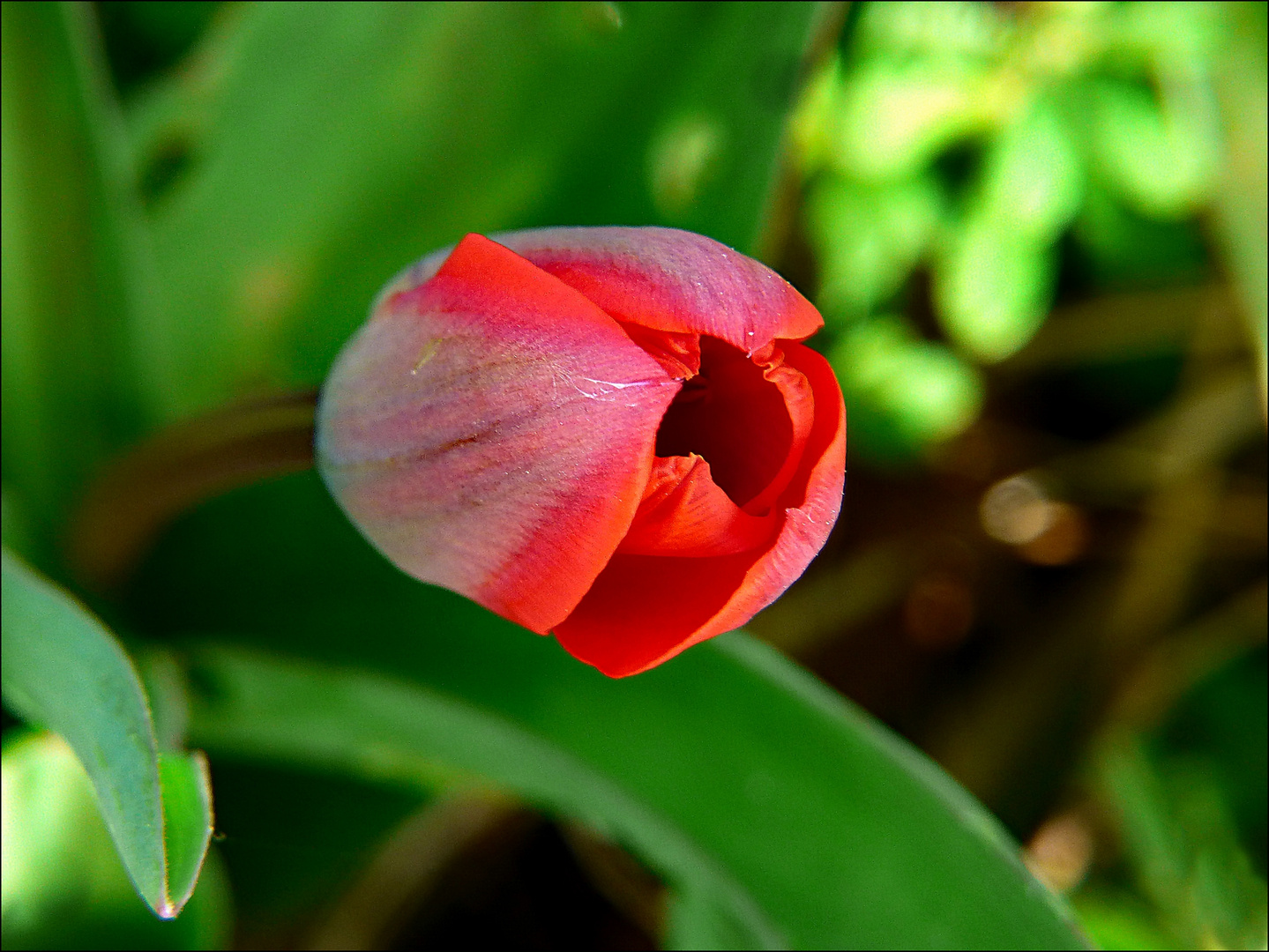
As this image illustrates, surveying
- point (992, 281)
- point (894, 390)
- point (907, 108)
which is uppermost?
point (907, 108)

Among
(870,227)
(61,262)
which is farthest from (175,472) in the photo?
(870,227)

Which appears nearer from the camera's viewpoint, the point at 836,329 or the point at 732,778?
the point at 732,778

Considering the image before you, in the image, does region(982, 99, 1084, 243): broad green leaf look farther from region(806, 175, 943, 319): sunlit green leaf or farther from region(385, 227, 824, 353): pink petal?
region(385, 227, 824, 353): pink petal

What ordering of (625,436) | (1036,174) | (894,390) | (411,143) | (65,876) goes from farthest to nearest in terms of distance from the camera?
(894,390)
(1036,174)
(411,143)
(65,876)
(625,436)

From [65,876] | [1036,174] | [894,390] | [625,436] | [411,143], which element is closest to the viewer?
[625,436]

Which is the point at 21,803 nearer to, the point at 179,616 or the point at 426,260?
the point at 179,616

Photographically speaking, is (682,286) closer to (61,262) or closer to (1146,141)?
(61,262)

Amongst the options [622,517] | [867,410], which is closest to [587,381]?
[622,517]
